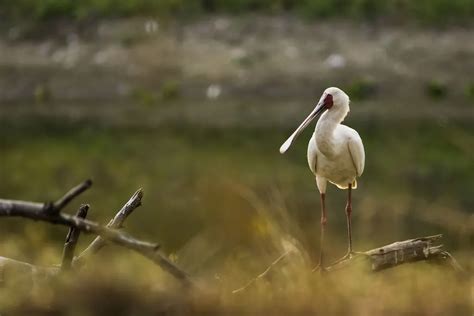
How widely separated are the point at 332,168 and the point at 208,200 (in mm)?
3974

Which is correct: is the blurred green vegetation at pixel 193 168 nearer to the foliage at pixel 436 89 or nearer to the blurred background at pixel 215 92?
the blurred background at pixel 215 92

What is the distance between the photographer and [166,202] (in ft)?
51.3

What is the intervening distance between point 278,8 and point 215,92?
460 cm

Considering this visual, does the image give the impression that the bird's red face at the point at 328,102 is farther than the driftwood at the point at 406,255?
Yes

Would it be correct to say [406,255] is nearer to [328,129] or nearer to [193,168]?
[328,129]

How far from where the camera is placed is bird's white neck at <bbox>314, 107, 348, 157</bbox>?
296 inches

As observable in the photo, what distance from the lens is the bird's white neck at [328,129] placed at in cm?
752

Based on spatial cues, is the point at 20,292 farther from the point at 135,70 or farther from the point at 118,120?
the point at 135,70

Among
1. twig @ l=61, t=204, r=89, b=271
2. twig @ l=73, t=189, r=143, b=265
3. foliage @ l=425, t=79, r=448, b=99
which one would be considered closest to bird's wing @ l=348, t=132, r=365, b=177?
twig @ l=73, t=189, r=143, b=265

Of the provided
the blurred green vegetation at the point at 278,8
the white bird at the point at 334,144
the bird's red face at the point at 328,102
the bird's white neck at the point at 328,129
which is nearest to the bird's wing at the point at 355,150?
the white bird at the point at 334,144

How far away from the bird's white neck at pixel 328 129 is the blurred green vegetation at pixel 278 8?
24394mm

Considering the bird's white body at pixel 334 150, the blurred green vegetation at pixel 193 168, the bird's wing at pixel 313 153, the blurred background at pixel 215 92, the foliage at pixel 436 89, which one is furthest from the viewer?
the foliage at pixel 436 89

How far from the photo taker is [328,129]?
7.62m

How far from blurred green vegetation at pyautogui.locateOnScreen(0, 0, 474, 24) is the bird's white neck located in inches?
960
